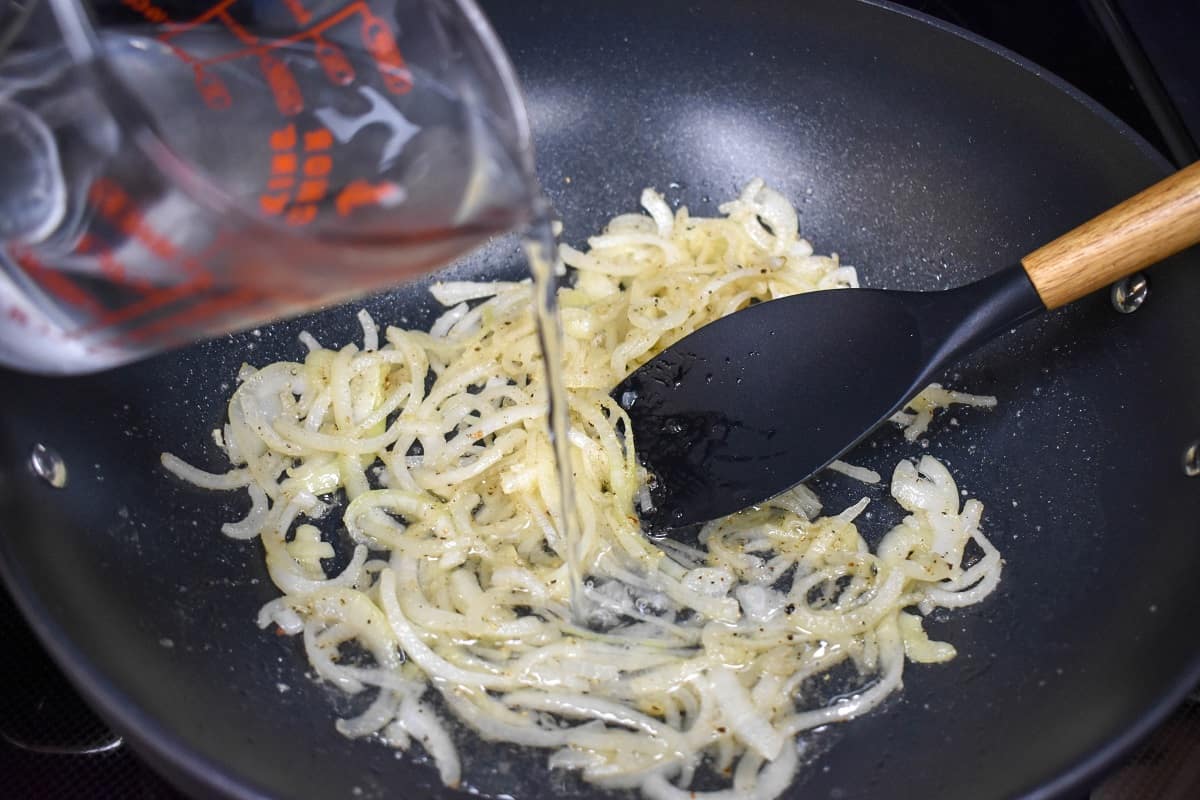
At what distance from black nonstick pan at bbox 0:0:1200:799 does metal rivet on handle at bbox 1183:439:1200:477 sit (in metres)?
0.01

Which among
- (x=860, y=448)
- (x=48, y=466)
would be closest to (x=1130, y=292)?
(x=860, y=448)

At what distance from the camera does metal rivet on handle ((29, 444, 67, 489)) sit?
1791mm

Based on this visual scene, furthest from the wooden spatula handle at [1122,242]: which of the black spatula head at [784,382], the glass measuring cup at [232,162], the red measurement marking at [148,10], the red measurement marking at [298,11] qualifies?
the red measurement marking at [148,10]

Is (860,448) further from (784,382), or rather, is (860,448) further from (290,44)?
(290,44)

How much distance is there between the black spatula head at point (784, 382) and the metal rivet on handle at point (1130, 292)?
9.0 inches

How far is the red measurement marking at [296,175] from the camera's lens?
141 centimetres

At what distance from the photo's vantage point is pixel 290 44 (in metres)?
1.64

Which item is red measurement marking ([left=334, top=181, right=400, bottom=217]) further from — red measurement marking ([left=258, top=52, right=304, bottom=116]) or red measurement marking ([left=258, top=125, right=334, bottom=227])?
red measurement marking ([left=258, top=52, right=304, bottom=116])

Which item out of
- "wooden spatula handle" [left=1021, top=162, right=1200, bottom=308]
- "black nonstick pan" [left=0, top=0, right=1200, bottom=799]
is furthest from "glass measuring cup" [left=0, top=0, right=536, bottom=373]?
"wooden spatula handle" [left=1021, top=162, right=1200, bottom=308]

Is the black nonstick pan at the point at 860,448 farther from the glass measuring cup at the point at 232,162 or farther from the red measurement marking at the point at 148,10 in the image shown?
the red measurement marking at the point at 148,10

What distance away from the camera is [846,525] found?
2137 millimetres

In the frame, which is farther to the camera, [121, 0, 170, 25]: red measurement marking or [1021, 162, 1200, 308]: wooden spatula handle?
[1021, 162, 1200, 308]: wooden spatula handle

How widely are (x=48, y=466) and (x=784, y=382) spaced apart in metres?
1.31

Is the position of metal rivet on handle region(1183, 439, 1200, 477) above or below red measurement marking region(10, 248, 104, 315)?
below
